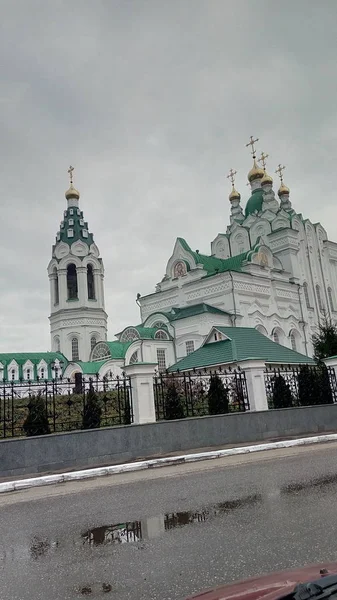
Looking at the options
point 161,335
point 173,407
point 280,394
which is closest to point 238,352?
point 280,394

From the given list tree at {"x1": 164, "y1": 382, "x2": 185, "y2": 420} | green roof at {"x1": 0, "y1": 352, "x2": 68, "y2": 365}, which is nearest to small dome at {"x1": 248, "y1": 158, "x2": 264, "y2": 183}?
green roof at {"x1": 0, "y1": 352, "x2": 68, "y2": 365}

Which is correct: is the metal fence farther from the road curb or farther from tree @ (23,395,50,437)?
tree @ (23,395,50,437)

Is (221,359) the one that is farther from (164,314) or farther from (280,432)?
(164,314)

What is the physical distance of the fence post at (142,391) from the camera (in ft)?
33.8

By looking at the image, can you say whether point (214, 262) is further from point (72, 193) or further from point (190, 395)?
point (190, 395)

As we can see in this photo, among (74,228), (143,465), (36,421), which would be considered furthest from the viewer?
(74,228)

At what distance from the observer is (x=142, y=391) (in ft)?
34.3

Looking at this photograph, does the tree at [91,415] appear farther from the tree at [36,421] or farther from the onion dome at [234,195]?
the onion dome at [234,195]

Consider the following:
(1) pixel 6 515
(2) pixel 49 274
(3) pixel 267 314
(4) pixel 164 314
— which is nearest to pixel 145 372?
(1) pixel 6 515

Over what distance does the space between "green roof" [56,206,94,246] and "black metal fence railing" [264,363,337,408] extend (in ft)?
109

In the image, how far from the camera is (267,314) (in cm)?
3566

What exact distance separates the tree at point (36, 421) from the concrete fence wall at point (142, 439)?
37.1 inches

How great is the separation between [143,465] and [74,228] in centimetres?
3855

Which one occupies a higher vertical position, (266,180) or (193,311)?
(266,180)
